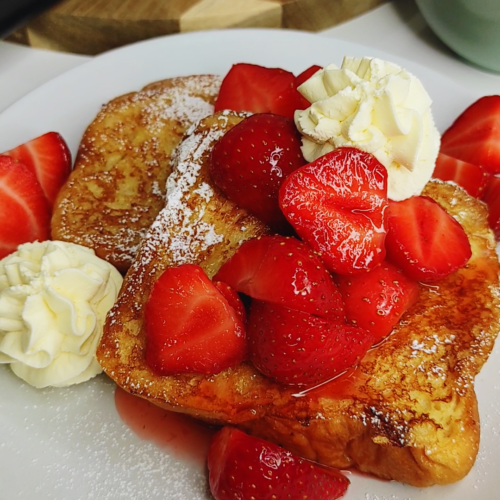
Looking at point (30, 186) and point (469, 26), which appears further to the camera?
point (469, 26)

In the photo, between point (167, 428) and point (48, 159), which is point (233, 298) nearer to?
point (167, 428)

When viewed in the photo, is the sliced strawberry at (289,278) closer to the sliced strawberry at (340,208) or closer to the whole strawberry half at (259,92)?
the sliced strawberry at (340,208)

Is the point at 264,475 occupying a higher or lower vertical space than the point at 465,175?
lower

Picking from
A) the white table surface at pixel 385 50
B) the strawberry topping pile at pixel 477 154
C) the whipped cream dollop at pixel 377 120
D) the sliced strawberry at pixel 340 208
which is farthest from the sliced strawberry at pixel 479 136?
the sliced strawberry at pixel 340 208

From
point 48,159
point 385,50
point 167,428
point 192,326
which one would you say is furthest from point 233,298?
point 385,50

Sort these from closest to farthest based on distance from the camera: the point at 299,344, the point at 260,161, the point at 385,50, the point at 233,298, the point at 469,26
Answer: the point at 299,344 < the point at 233,298 < the point at 260,161 < the point at 469,26 < the point at 385,50

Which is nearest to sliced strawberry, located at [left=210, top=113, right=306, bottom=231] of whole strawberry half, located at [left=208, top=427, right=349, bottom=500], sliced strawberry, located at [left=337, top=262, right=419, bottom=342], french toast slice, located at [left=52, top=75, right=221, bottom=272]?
sliced strawberry, located at [left=337, top=262, right=419, bottom=342]
